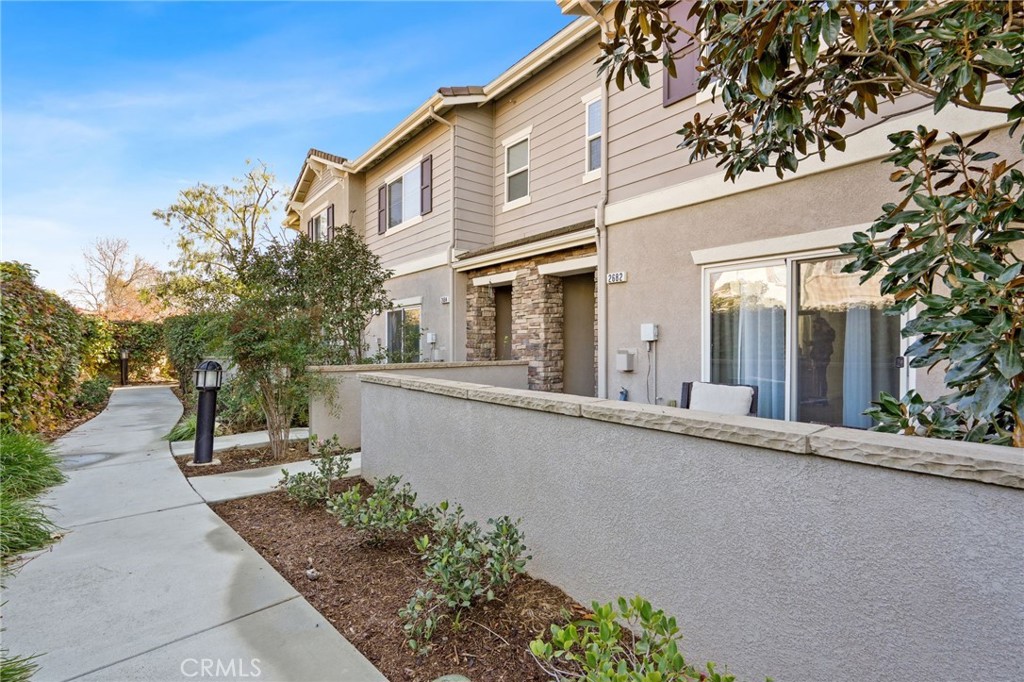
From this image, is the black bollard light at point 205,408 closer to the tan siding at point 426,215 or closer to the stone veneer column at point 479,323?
the stone veneer column at point 479,323

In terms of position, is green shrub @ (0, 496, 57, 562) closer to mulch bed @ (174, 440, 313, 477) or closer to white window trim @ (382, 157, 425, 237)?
mulch bed @ (174, 440, 313, 477)

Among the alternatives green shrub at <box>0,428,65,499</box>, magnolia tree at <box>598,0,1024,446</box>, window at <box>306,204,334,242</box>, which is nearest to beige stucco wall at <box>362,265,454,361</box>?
window at <box>306,204,334,242</box>

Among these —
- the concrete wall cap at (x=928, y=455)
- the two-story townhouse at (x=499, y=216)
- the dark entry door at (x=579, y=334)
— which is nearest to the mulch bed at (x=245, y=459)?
the two-story townhouse at (x=499, y=216)

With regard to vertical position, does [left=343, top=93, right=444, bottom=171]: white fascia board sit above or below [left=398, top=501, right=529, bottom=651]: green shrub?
above

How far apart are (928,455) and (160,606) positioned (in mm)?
3790

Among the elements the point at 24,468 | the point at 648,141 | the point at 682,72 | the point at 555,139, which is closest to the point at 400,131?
the point at 555,139

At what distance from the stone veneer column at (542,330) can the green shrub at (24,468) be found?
6.19 metres

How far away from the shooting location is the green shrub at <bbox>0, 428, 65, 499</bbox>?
169 inches

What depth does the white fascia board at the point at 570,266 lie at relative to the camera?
725 cm

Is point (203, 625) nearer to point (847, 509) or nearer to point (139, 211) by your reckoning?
point (847, 509)

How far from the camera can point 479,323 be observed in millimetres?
9578

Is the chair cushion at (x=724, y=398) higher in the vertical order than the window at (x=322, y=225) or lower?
lower

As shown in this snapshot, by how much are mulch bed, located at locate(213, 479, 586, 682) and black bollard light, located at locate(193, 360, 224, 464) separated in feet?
7.17

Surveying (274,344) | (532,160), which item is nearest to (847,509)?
(274,344)
